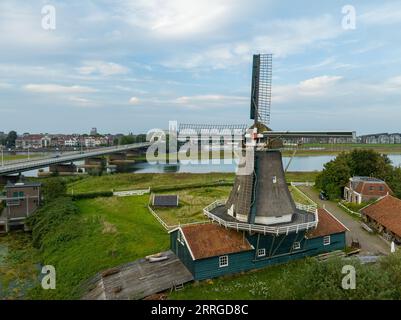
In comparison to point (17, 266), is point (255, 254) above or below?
above

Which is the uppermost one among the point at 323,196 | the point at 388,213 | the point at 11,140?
the point at 11,140

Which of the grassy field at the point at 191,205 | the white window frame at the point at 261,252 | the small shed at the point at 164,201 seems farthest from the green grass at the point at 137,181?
the white window frame at the point at 261,252

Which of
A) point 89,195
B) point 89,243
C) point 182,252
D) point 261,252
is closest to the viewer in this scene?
point 182,252

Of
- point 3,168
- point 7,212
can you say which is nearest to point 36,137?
point 3,168

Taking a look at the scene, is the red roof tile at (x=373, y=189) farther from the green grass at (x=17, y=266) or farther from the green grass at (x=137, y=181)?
the green grass at (x=17, y=266)

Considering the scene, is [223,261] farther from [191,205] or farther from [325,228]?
[191,205]

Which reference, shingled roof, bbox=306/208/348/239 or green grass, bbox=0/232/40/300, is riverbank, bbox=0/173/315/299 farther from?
shingled roof, bbox=306/208/348/239

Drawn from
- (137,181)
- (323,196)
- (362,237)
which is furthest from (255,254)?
(137,181)
